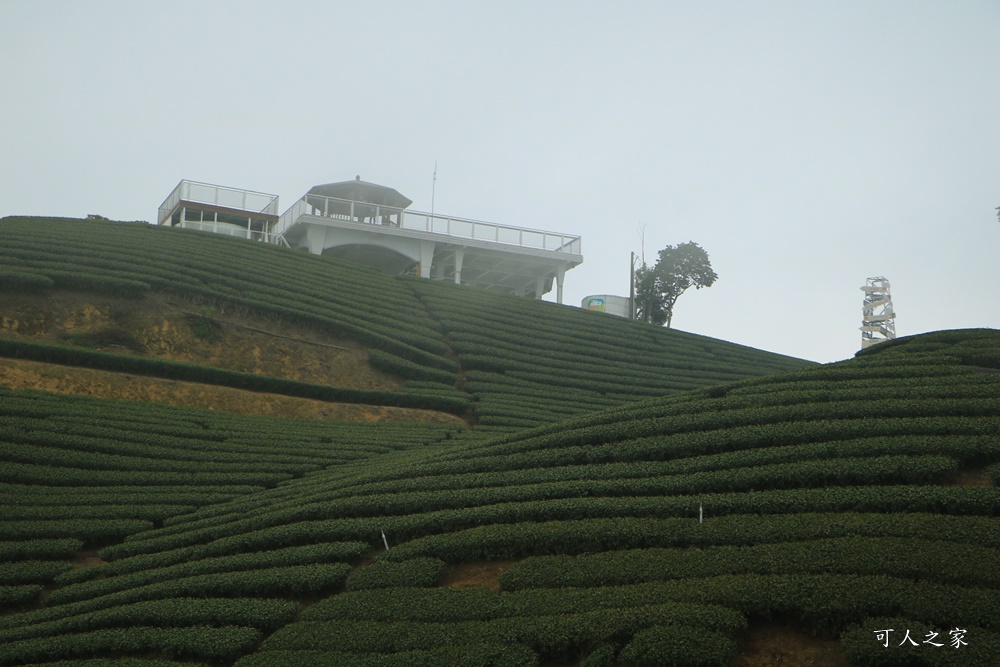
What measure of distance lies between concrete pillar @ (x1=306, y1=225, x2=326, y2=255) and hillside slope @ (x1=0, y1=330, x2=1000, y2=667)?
19247 millimetres

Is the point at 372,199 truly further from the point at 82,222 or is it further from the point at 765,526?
the point at 765,526

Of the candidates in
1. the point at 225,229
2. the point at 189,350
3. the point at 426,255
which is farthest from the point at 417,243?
the point at 189,350

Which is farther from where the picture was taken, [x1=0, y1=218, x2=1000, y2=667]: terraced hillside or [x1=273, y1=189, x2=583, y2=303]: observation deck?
[x1=273, y1=189, x2=583, y2=303]: observation deck

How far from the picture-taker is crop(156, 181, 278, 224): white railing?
35031mm

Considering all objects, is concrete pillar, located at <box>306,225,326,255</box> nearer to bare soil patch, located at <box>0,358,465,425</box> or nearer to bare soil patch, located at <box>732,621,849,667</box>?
bare soil patch, located at <box>0,358,465,425</box>

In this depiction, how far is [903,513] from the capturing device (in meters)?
8.75

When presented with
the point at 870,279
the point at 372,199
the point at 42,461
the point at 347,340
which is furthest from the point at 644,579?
the point at 870,279

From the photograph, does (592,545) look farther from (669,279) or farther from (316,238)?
(669,279)

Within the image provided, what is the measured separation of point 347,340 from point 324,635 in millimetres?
15666

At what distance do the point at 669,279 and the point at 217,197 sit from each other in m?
18.7

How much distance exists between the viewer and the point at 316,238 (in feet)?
111

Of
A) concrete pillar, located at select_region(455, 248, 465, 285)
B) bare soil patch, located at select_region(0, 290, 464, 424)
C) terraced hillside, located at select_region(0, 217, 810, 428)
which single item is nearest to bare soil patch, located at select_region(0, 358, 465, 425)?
bare soil patch, located at select_region(0, 290, 464, 424)

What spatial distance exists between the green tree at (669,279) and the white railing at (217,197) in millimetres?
15710

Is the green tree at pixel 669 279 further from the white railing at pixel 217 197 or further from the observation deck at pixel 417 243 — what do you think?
the white railing at pixel 217 197
